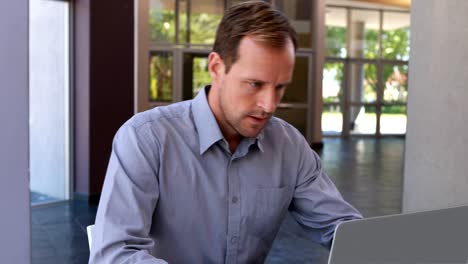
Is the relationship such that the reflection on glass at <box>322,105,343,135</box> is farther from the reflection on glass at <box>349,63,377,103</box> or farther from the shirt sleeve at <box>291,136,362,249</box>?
the shirt sleeve at <box>291,136,362,249</box>

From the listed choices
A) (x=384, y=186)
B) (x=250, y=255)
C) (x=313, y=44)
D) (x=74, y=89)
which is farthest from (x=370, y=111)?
(x=250, y=255)

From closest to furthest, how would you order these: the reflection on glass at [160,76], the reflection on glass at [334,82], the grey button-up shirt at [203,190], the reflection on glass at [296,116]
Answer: the grey button-up shirt at [203,190], the reflection on glass at [160,76], the reflection on glass at [296,116], the reflection on glass at [334,82]

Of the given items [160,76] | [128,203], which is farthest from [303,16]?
[128,203]

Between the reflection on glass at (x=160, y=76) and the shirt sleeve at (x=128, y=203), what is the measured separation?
11.7 meters

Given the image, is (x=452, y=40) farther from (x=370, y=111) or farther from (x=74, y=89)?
(x=370, y=111)

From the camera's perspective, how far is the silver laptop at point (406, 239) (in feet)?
3.25

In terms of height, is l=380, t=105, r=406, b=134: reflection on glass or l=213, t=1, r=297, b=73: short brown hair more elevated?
l=213, t=1, r=297, b=73: short brown hair

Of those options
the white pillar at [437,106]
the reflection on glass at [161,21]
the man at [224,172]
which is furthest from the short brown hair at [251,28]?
the reflection on glass at [161,21]

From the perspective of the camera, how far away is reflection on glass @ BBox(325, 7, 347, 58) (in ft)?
62.0

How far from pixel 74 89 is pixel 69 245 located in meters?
2.59

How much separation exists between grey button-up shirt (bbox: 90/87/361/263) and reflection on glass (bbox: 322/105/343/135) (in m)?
17.4

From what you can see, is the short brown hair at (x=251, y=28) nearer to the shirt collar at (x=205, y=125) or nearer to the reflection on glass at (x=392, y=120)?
the shirt collar at (x=205, y=125)

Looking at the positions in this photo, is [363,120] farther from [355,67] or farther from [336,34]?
[336,34]

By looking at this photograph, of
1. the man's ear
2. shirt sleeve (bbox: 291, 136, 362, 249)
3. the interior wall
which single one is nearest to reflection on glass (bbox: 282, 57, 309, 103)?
the interior wall
